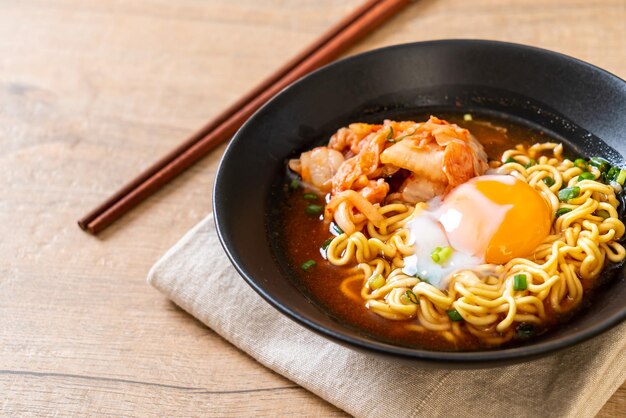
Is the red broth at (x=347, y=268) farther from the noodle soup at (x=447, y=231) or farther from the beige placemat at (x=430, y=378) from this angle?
the beige placemat at (x=430, y=378)

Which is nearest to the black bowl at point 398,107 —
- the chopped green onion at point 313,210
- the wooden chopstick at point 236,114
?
the chopped green onion at point 313,210

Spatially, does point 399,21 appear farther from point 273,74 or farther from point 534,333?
point 534,333

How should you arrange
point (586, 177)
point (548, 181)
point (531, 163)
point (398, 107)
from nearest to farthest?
point (586, 177) → point (548, 181) → point (531, 163) → point (398, 107)

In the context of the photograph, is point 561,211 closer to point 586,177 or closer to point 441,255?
point 586,177

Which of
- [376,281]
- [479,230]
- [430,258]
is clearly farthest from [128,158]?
[479,230]

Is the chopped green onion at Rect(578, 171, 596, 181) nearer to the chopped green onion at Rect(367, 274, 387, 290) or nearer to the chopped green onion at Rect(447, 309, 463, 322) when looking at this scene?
the chopped green onion at Rect(447, 309, 463, 322)

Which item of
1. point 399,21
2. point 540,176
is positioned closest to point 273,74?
point 399,21
